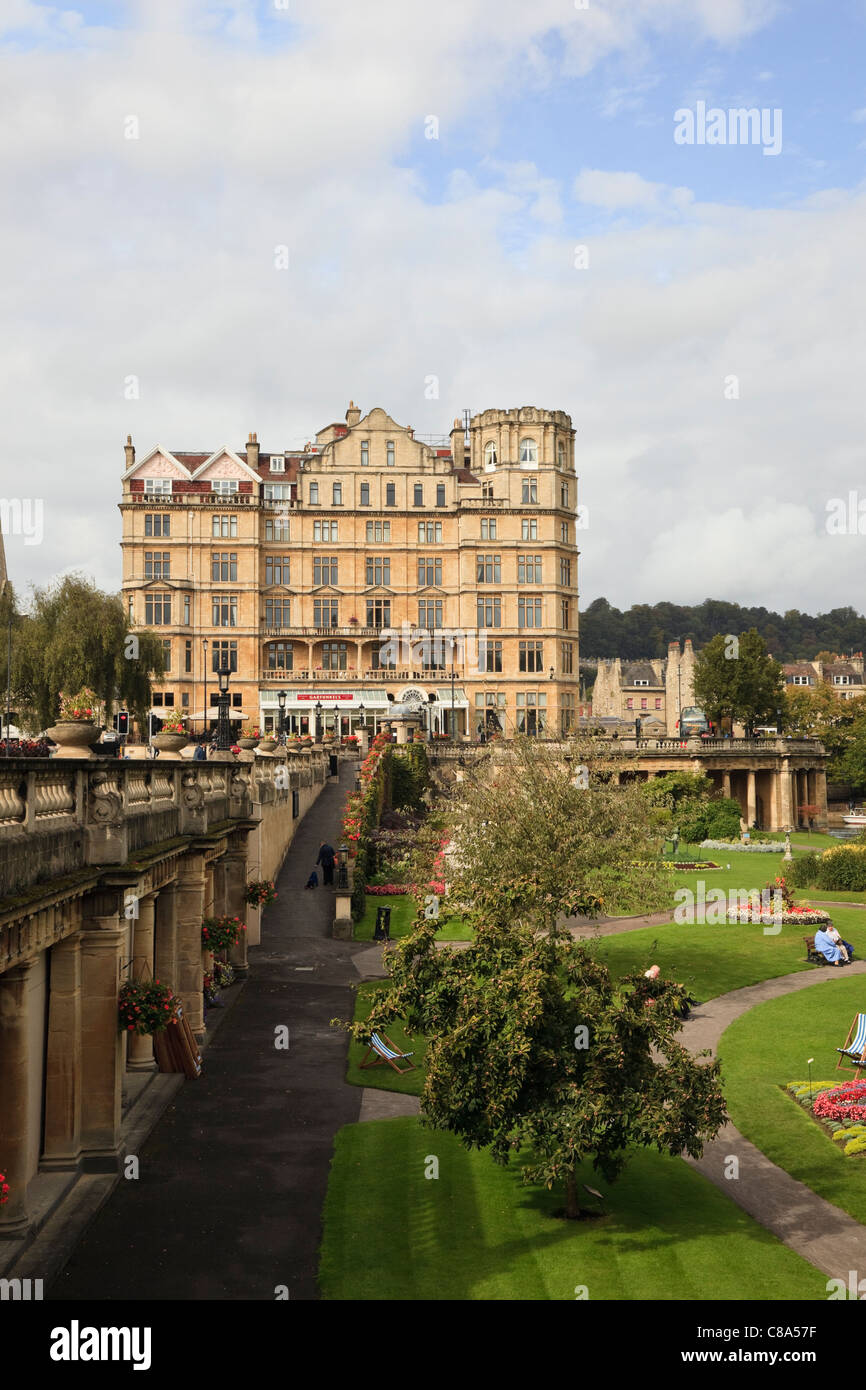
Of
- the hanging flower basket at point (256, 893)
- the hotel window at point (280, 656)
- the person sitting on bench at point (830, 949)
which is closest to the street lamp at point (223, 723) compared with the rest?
the hanging flower basket at point (256, 893)

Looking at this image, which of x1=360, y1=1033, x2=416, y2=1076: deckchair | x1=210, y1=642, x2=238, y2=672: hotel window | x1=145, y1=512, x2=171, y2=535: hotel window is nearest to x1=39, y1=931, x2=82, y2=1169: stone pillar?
x1=360, y1=1033, x2=416, y2=1076: deckchair

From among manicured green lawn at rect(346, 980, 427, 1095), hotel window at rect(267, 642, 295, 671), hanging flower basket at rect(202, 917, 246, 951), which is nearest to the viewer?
manicured green lawn at rect(346, 980, 427, 1095)

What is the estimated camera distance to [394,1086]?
21.8 metres

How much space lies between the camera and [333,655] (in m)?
89.2

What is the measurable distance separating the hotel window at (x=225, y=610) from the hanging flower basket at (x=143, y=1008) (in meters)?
71.6

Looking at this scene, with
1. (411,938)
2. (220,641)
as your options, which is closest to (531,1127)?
(411,938)

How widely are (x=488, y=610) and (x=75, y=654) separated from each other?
39.5 m

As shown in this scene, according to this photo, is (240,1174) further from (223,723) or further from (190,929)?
(223,723)

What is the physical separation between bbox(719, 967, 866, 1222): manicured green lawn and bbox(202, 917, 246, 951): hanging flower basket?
33.4 ft

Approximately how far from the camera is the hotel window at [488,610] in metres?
89.1

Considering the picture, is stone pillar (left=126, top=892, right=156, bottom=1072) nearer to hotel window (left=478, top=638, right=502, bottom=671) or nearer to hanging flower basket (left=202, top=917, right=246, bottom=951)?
hanging flower basket (left=202, top=917, right=246, bottom=951)

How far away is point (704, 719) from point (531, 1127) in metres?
87.5

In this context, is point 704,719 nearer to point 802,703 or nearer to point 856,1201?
point 802,703

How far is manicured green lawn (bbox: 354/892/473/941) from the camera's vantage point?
36.8 metres
